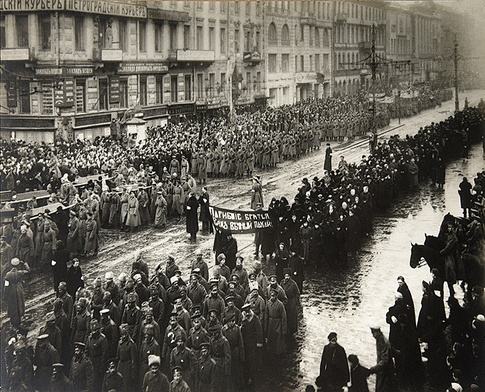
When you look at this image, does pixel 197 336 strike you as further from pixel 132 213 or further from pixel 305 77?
pixel 305 77

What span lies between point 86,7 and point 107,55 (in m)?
2.58

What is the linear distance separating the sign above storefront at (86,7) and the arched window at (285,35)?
607 centimetres

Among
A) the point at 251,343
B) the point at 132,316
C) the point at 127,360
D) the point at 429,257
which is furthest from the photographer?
the point at 429,257

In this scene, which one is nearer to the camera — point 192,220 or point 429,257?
point 429,257

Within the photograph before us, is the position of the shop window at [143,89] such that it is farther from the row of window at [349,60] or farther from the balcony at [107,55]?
the row of window at [349,60]

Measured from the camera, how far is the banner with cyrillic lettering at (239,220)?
13539 mm

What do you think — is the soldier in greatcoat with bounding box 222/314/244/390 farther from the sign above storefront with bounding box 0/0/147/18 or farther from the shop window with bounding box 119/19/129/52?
the shop window with bounding box 119/19/129/52

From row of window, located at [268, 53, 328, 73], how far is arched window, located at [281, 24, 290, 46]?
787 mm

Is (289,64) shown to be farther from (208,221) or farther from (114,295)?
(114,295)

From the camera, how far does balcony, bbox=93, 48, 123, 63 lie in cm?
2602

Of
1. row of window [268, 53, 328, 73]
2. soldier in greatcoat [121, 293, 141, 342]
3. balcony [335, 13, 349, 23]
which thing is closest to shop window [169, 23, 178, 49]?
row of window [268, 53, 328, 73]


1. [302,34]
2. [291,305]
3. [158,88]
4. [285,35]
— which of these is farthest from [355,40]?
[158,88]

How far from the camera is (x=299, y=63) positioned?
893 inches

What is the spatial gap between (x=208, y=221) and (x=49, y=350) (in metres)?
9.91
